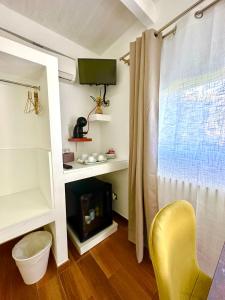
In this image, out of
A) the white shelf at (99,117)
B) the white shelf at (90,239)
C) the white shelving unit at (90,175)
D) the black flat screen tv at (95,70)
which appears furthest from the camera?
the white shelf at (99,117)

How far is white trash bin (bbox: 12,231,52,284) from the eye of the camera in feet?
Result: 3.38

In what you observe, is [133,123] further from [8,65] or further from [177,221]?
[8,65]

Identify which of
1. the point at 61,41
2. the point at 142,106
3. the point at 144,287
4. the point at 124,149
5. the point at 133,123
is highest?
the point at 61,41

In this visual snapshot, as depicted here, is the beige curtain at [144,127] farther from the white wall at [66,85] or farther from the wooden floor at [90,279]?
the white wall at [66,85]

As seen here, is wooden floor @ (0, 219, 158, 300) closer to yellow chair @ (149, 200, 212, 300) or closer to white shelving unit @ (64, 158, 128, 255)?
white shelving unit @ (64, 158, 128, 255)

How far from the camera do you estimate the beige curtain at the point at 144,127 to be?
1.17 meters

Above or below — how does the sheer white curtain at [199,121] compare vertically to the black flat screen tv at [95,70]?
below

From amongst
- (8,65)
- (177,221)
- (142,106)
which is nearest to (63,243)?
(177,221)

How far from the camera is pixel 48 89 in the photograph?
3.48 ft

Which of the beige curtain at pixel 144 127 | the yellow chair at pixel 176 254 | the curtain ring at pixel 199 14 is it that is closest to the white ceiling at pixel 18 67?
the beige curtain at pixel 144 127

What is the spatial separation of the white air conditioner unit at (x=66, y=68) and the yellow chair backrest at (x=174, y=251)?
64.7 inches

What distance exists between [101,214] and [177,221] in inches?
48.1

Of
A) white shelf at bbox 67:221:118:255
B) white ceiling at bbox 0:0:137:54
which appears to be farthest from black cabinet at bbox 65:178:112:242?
white ceiling at bbox 0:0:137:54

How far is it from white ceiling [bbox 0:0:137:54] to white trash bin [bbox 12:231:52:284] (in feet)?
6.90
